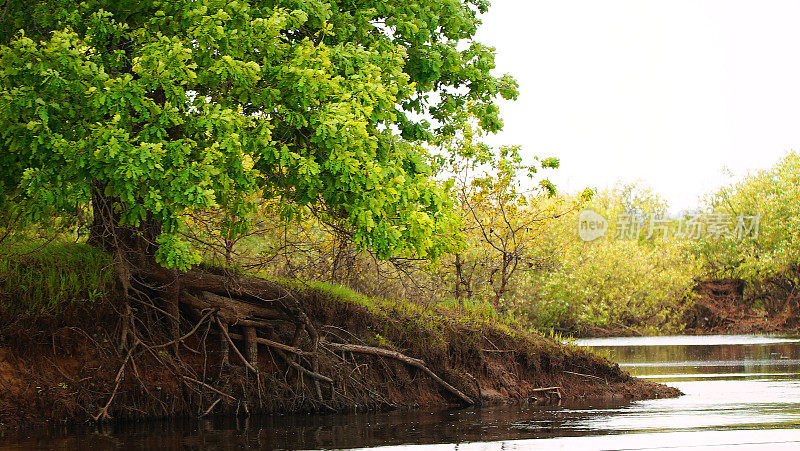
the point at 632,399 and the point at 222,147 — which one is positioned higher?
the point at 222,147

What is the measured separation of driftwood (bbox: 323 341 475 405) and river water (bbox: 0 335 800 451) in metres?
0.88

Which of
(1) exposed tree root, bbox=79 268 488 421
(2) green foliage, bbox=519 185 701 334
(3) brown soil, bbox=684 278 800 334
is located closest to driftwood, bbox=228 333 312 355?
(1) exposed tree root, bbox=79 268 488 421

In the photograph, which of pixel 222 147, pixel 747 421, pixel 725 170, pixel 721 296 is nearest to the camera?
pixel 222 147

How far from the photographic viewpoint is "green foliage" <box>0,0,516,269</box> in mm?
13352

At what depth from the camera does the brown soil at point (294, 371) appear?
1691 centimetres

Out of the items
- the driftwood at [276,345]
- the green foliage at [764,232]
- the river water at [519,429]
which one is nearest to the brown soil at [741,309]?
the green foliage at [764,232]

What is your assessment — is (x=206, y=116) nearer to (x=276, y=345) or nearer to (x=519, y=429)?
(x=276, y=345)

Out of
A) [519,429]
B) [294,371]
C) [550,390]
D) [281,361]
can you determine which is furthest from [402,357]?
[519,429]

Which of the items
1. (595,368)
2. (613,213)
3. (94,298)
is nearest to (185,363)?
(94,298)

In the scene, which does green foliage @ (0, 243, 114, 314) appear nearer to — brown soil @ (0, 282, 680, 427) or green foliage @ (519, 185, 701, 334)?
brown soil @ (0, 282, 680, 427)

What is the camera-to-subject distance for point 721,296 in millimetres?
63000

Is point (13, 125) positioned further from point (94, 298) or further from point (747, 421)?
point (747, 421)

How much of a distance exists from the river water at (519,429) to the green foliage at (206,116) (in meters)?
2.95

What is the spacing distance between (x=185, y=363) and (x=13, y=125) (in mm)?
6062
